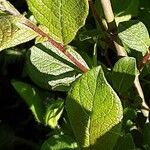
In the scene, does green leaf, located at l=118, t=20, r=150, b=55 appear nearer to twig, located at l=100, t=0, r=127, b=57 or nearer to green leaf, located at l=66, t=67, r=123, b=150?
twig, located at l=100, t=0, r=127, b=57

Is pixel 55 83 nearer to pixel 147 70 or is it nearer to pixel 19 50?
pixel 147 70

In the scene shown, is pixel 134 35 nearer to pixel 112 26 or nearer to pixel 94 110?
pixel 112 26

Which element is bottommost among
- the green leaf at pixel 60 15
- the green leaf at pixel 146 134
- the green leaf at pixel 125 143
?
the green leaf at pixel 146 134

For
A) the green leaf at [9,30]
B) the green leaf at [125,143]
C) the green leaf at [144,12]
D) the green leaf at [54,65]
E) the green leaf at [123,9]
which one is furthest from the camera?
the green leaf at [144,12]

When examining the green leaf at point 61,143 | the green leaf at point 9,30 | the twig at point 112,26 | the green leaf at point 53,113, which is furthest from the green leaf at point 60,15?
the green leaf at point 53,113

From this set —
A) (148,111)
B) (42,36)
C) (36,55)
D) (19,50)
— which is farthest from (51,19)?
(19,50)

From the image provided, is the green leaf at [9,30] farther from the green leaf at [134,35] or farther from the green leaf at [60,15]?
the green leaf at [134,35]
